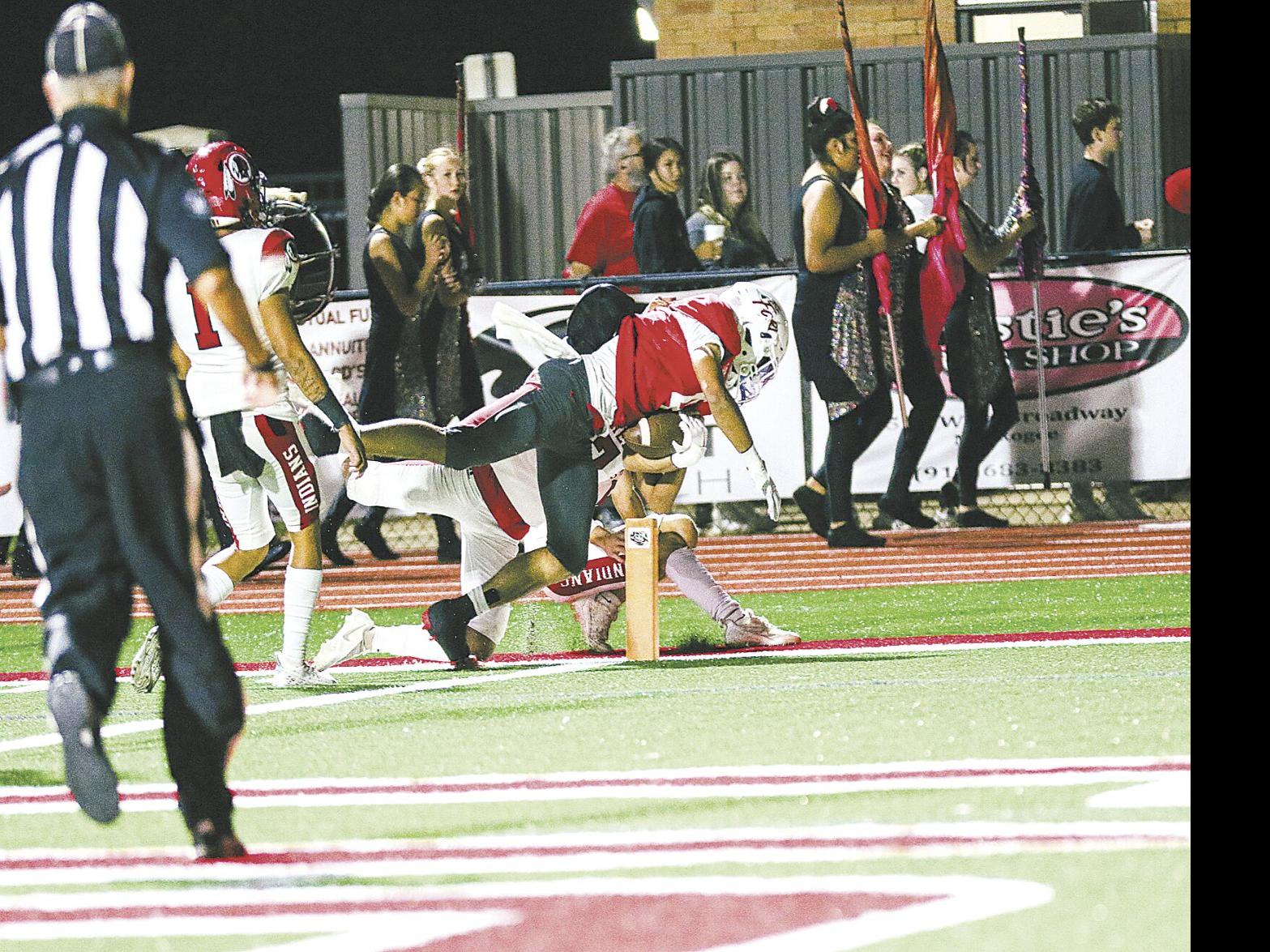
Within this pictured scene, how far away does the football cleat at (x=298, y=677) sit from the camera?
9.66 metres

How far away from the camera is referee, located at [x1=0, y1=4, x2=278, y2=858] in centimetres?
524

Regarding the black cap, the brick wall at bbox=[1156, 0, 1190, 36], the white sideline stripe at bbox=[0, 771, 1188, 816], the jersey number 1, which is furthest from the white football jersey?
the brick wall at bbox=[1156, 0, 1190, 36]

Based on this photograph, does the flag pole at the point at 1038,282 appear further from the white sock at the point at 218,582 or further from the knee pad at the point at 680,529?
the white sock at the point at 218,582

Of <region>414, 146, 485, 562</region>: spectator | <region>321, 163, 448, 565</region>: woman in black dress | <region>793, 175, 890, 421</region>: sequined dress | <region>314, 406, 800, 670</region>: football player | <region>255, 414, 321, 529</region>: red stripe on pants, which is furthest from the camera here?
<region>414, 146, 485, 562</region>: spectator

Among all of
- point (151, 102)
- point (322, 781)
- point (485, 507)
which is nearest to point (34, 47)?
point (151, 102)

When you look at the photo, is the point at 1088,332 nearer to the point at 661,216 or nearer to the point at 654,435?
the point at 661,216

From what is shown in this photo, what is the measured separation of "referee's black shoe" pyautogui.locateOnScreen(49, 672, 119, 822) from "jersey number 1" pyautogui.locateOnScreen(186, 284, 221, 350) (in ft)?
13.1

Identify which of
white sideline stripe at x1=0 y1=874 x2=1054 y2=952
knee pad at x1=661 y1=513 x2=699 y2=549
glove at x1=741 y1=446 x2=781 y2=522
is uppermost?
glove at x1=741 y1=446 x2=781 y2=522

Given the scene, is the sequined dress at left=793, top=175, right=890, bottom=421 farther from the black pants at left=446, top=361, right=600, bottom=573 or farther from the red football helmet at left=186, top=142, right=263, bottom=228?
the red football helmet at left=186, top=142, right=263, bottom=228

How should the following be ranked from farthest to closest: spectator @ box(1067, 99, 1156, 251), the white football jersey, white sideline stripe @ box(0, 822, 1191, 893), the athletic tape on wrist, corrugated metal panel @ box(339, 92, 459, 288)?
corrugated metal panel @ box(339, 92, 459, 288) → spectator @ box(1067, 99, 1156, 251) → the white football jersey → the athletic tape on wrist → white sideline stripe @ box(0, 822, 1191, 893)

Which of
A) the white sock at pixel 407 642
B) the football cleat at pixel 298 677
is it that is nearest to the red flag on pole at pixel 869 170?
the white sock at pixel 407 642

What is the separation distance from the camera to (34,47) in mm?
23672

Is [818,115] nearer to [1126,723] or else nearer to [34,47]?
[1126,723]

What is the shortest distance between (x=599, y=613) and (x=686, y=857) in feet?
17.7
